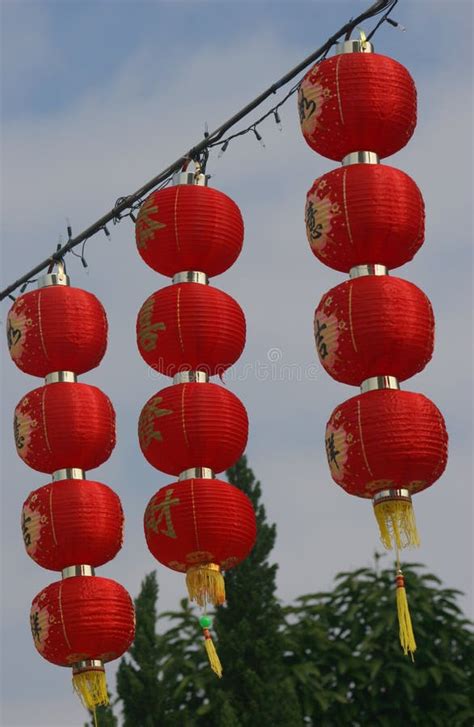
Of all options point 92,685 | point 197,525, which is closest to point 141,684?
point 92,685

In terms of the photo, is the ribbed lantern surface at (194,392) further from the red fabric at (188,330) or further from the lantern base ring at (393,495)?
the lantern base ring at (393,495)

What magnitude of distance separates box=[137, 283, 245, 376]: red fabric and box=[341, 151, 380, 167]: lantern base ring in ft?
3.31

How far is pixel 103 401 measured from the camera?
870 cm

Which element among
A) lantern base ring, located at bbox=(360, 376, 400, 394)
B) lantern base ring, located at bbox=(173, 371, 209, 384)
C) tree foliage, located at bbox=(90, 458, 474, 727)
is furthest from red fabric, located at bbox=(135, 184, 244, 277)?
tree foliage, located at bbox=(90, 458, 474, 727)

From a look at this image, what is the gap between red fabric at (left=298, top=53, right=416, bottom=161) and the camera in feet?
24.6

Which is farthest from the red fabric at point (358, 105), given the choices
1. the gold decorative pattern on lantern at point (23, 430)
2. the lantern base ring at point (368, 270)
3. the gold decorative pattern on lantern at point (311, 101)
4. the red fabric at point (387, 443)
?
→ the gold decorative pattern on lantern at point (23, 430)

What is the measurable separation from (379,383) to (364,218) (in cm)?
80

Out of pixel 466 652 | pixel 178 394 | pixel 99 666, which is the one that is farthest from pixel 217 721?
pixel 178 394

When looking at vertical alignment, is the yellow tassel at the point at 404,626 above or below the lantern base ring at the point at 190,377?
below

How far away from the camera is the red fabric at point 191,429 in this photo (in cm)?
765

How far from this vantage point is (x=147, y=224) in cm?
819

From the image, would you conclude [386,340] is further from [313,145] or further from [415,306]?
[313,145]

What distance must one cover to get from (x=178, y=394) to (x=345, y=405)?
38.5 inches

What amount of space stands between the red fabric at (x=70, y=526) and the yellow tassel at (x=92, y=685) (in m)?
0.58
